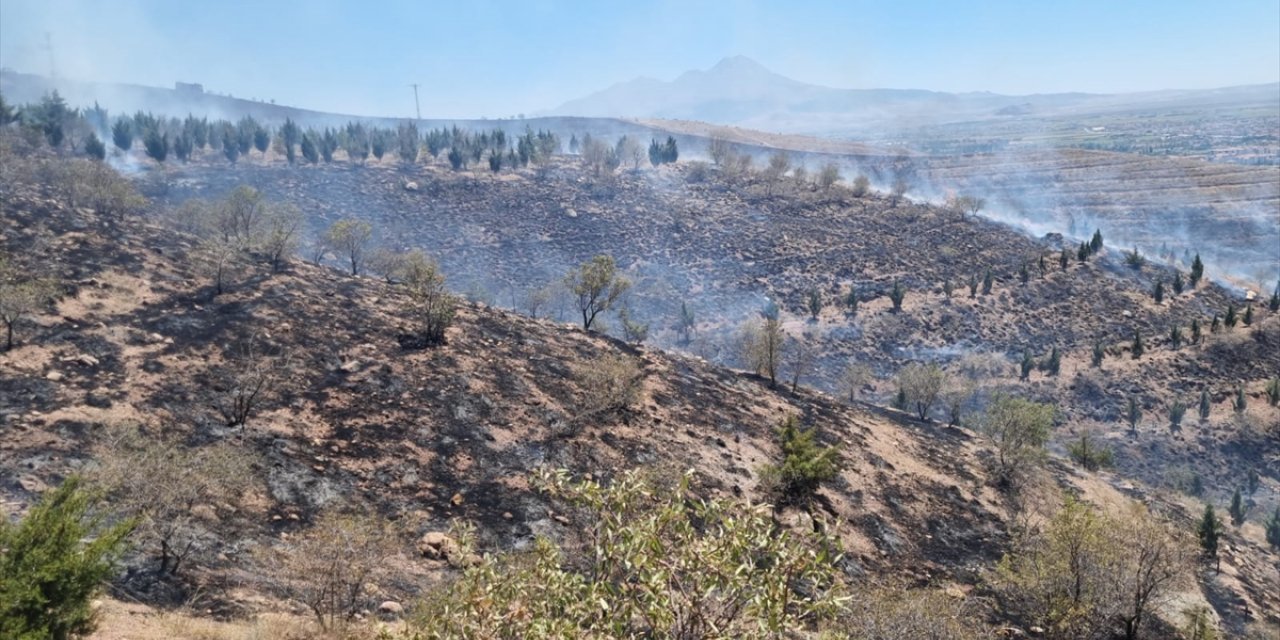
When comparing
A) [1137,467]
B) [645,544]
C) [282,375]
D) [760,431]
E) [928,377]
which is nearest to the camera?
[645,544]

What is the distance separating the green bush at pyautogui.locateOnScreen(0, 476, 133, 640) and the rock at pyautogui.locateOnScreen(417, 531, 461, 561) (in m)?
6.11

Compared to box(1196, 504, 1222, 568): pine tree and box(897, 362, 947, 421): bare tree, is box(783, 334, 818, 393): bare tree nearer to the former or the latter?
box(897, 362, 947, 421): bare tree

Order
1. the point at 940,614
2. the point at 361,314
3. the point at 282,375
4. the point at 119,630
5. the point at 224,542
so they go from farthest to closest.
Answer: the point at 361,314, the point at 282,375, the point at 224,542, the point at 940,614, the point at 119,630

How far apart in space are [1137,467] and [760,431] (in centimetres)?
2461

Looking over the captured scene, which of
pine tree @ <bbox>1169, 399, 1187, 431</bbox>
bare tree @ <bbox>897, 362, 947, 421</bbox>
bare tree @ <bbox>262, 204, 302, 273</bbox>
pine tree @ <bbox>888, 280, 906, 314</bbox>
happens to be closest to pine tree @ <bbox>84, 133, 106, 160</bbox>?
bare tree @ <bbox>262, 204, 302, 273</bbox>

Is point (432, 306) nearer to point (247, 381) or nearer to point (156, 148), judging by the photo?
point (247, 381)

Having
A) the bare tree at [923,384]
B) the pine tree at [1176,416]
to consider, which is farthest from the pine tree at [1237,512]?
the bare tree at [923,384]

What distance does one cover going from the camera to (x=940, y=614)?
1057 cm

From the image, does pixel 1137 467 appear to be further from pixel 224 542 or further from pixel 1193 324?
pixel 224 542

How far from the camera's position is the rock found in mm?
13148

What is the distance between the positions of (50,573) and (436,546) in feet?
23.9

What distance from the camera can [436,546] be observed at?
1341 cm

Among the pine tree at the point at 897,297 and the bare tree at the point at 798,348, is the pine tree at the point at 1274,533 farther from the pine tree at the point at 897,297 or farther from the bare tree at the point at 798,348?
the pine tree at the point at 897,297

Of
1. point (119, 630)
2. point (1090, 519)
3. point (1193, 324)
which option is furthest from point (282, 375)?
point (1193, 324)
